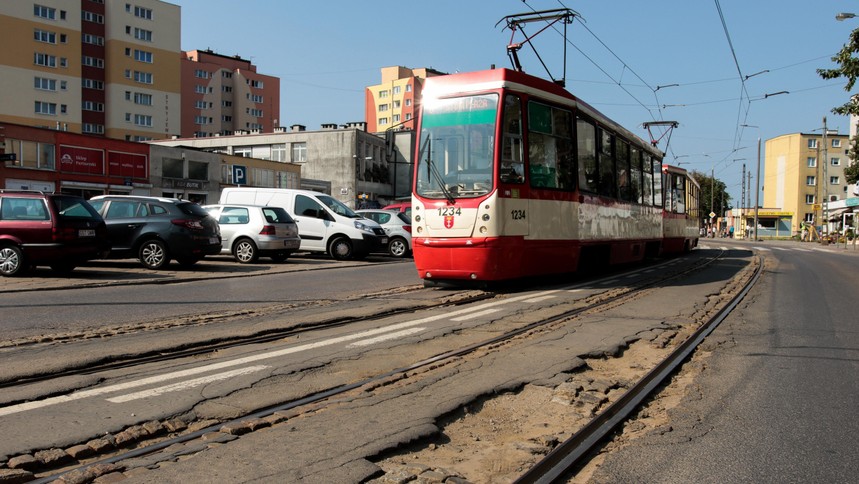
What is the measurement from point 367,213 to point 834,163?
86817 mm

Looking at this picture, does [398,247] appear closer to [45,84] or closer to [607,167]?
[607,167]

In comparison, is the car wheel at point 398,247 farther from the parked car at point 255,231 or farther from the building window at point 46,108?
Result: the building window at point 46,108

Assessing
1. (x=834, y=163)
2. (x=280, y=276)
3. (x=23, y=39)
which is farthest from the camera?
(x=834, y=163)

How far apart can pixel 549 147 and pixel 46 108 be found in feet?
210

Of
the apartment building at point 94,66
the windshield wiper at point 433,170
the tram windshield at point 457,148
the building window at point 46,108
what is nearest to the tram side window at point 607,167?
the tram windshield at point 457,148

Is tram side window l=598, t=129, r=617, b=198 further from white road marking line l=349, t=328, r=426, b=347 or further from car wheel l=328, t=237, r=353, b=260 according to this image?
car wheel l=328, t=237, r=353, b=260

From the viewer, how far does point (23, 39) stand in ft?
197

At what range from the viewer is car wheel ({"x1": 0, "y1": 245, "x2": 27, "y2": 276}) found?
1253cm

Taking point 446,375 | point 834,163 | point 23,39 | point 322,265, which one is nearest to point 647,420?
point 446,375

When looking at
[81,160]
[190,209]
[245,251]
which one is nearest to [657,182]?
[245,251]

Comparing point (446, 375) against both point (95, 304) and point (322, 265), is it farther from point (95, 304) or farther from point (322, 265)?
point (322, 265)

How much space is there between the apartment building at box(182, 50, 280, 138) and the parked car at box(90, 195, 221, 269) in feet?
262

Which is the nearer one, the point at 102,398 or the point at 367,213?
the point at 102,398

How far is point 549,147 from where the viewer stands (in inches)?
464
